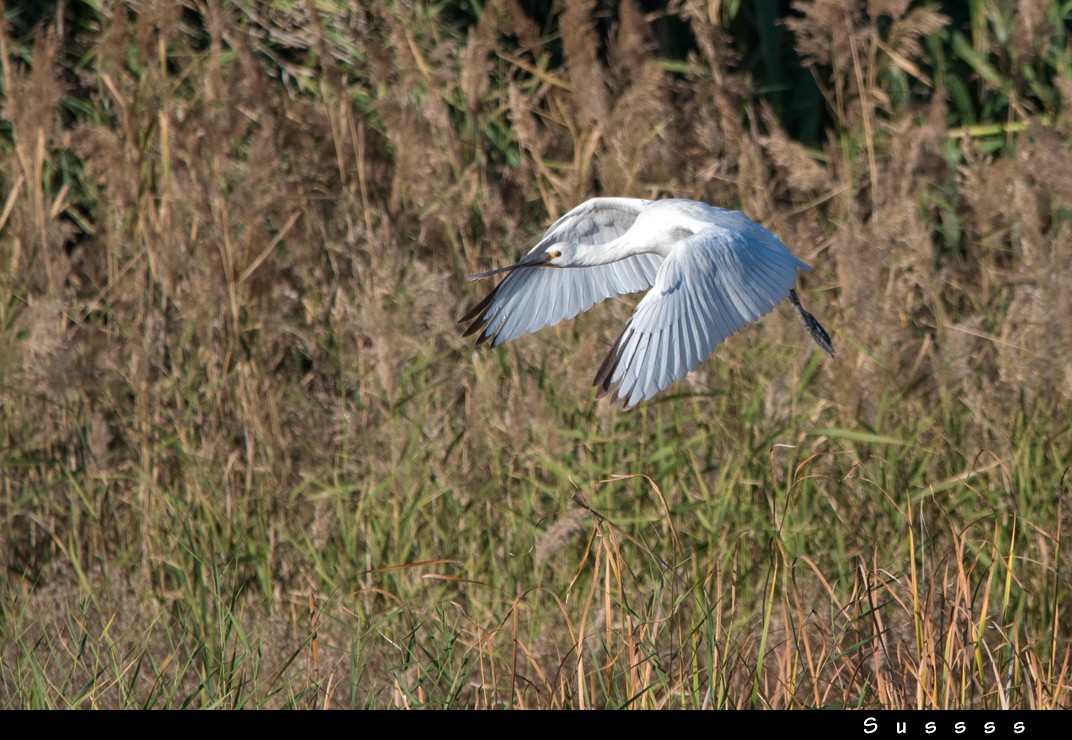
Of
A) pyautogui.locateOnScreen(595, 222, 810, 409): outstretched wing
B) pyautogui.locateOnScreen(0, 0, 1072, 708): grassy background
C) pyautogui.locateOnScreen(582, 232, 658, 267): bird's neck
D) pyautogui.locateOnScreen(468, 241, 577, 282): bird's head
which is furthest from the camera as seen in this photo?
pyautogui.locateOnScreen(468, 241, 577, 282): bird's head

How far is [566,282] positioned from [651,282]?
22 cm

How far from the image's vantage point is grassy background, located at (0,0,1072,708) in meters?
2.90

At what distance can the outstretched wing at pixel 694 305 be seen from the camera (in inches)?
109

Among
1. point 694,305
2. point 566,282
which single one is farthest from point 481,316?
point 694,305

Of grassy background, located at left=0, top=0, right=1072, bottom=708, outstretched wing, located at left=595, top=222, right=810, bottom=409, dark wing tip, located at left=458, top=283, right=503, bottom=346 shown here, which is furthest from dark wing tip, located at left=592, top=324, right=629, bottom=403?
dark wing tip, located at left=458, top=283, right=503, bottom=346

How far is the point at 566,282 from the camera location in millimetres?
3508

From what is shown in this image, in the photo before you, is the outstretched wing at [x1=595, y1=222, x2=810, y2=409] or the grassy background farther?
the grassy background

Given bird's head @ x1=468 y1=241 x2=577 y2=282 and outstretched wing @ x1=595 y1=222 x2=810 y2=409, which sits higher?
bird's head @ x1=468 y1=241 x2=577 y2=282

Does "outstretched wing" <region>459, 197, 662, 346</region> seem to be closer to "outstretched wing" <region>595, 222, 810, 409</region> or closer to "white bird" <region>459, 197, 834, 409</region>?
"white bird" <region>459, 197, 834, 409</region>

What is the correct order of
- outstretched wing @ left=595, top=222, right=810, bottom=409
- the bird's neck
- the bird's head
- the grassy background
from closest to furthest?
outstretched wing @ left=595, top=222, right=810, bottom=409, the grassy background, the bird's neck, the bird's head
